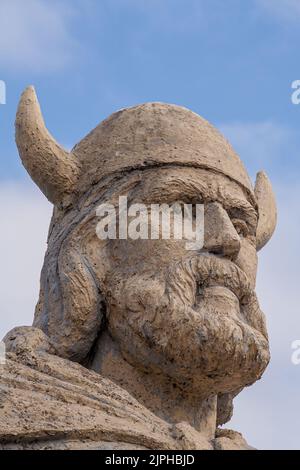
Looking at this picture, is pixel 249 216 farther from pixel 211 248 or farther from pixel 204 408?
pixel 204 408

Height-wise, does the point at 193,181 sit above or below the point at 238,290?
above

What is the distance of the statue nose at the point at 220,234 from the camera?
9.41 meters

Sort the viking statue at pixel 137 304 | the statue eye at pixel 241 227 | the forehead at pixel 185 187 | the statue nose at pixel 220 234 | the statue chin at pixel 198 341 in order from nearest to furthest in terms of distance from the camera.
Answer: the viking statue at pixel 137 304, the statue chin at pixel 198 341, the statue nose at pixel 220 234, the forehead at pixel 185 187, the statue eye at pixel 241 227

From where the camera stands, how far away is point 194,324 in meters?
8.96

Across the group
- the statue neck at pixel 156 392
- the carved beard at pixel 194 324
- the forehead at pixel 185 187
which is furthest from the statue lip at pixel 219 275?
the statue neck at pixel 156 392

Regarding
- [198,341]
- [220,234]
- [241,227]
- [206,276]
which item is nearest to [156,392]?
[198,341]

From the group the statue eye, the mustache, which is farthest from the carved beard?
the statue eye

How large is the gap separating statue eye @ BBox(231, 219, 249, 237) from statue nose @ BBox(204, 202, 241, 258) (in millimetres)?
202

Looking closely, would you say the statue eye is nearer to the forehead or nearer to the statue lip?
the forehead

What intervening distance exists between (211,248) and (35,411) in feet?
5.30

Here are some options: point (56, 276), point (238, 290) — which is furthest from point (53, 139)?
point (238, 290)

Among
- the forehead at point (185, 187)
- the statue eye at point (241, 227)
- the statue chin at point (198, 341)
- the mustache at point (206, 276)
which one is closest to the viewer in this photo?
the statue chin at point (198, 341)

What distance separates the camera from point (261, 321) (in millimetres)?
9391

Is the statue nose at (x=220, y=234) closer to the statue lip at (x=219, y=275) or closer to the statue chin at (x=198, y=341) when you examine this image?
the statue lip at (x=219, y=275)
